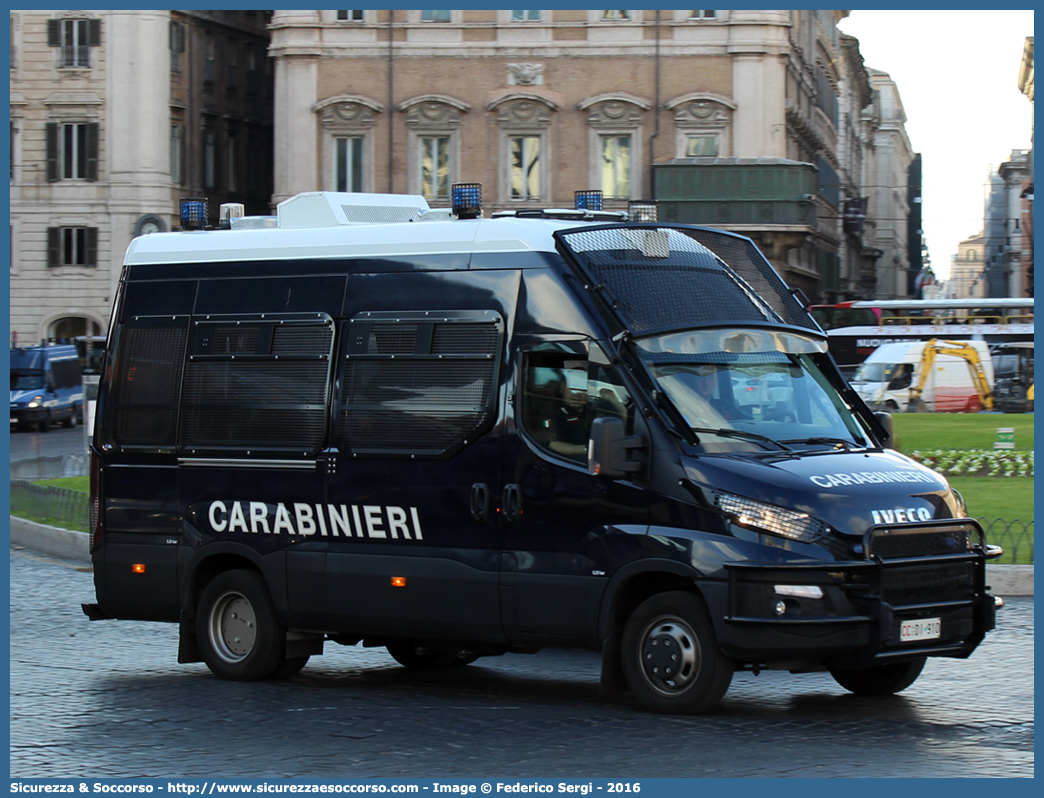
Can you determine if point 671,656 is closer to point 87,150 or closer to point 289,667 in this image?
point 289,667

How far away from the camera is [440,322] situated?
32.6ft

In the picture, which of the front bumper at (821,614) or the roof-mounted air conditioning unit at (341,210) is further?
the roof-mounted air conditioning unit at (341,210)

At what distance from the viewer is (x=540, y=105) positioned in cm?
5069

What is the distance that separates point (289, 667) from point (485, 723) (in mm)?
2374

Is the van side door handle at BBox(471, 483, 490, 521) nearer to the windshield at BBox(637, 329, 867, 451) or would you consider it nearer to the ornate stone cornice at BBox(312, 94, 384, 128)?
the windshield at BBox(637, 329, 867, 451)

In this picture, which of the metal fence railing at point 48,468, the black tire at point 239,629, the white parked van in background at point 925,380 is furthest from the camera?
the white parked van in background at point 925,380

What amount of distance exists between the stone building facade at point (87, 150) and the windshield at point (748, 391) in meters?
47.0

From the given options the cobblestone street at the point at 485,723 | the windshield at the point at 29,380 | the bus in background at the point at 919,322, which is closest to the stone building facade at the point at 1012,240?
the bus in background at the point at 919,322

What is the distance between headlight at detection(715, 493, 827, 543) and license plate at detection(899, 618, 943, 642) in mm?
716

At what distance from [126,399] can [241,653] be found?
6.60ft

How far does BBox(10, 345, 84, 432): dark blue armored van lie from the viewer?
46.5 meters

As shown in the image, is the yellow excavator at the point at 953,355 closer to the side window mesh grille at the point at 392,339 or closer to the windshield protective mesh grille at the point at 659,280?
the windshield protective mesh grille at the point at 659,280

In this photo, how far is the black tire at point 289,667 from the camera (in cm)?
1074

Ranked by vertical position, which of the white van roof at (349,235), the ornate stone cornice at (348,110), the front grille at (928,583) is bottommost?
the front grille at (928,583)
